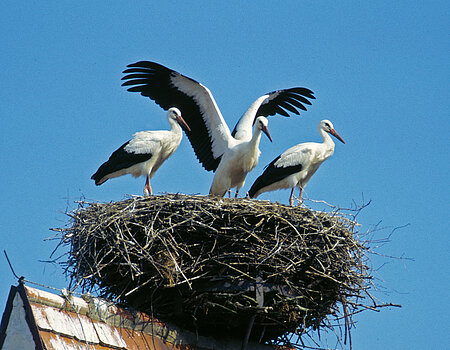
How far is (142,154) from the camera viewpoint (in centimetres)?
949

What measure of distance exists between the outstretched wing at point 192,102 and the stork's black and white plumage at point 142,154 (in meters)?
0.44

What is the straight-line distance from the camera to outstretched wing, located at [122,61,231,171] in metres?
9.91

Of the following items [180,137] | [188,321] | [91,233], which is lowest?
[188,321]

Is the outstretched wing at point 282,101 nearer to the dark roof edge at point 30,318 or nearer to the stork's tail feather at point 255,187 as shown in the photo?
the stork's tail feather at point 255,187

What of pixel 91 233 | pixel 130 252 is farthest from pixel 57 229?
pixel 130 252

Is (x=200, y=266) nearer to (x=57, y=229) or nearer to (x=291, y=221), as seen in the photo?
(x=291, y=221)

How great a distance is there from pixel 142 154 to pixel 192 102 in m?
1.08

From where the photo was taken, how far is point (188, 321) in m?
6.68

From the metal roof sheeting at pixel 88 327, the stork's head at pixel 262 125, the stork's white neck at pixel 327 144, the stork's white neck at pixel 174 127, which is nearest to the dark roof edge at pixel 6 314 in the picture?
the metal roof sheeting at pixel 88 327

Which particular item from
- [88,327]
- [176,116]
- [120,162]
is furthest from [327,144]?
[88,327]

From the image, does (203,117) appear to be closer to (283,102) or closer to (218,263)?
(283,102)

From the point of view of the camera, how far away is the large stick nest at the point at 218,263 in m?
6.50

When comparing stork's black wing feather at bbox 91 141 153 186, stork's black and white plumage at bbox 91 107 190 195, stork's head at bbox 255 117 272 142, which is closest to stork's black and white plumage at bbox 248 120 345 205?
stork's head at bbox 255 117 272 142

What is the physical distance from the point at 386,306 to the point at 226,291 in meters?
1.29
